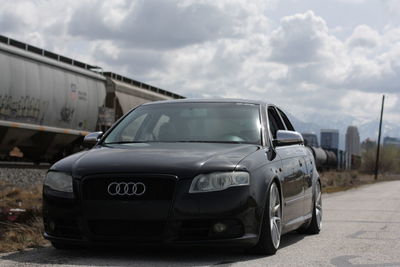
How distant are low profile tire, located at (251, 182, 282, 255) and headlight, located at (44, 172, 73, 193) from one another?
64.5 inches

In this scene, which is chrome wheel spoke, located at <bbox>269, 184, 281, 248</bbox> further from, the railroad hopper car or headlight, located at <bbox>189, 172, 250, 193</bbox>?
the railroad hopper car

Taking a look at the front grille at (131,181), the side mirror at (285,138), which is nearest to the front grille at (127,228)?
the front grille at (131,181)

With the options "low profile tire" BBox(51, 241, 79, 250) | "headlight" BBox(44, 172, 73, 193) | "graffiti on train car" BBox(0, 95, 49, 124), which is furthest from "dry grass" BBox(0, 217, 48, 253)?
"graffiti on train car" BBox(0, 95, 49, 124)

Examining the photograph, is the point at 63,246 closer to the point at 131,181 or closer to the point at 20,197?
the point at 131,181

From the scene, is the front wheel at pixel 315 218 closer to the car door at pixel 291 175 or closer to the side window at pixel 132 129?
the car door at pixel 291 175

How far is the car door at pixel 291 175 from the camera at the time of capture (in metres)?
6.95

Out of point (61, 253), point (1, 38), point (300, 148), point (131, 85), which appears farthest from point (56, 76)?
point (61, 253)

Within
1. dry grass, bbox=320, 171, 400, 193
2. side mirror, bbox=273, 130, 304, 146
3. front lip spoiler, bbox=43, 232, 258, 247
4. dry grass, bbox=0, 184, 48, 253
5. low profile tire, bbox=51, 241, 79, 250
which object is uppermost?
side mirror, bbox=273, 130, 304, 146

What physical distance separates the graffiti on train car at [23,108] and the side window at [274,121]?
39.3 feet

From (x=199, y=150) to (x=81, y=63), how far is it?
745 inches

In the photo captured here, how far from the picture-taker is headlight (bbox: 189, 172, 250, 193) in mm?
5641

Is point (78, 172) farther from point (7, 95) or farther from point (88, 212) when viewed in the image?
point (7, 95)

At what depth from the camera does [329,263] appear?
5.87 meters

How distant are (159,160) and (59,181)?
844mm
